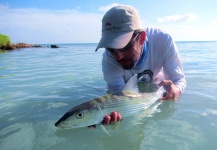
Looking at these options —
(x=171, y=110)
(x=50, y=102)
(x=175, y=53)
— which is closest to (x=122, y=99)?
(x=171, y=110)

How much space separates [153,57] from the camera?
429 centimetres

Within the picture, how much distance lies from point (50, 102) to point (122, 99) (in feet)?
6.98

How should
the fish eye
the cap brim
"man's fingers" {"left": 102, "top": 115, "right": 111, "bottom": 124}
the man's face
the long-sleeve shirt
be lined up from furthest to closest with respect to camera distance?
the long-sleeve shirt < the man's face < the cap brim < "man's fingers" {"left": 102, "top": 115, "right": 111, "bottom": 124} < the fish eye

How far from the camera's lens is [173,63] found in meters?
4.31

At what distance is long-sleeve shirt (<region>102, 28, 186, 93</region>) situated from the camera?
13.6 ft

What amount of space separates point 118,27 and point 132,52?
406 mm

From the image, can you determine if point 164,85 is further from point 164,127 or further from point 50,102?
point 50,102

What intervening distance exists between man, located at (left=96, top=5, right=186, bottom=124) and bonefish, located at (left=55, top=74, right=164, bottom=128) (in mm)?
111

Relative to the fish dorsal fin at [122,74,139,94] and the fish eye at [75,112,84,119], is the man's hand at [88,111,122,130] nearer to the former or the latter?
the fish eye at [75,112,84,119]

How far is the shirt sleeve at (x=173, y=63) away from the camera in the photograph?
4.22 m

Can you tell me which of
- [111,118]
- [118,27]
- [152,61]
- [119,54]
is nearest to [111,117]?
[111,118]

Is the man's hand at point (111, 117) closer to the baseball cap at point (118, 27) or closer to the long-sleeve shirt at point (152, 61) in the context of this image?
the baseball cap at point (118, 27)

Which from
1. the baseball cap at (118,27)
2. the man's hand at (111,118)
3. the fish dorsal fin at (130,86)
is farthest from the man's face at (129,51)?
the man's hand at (111,118)

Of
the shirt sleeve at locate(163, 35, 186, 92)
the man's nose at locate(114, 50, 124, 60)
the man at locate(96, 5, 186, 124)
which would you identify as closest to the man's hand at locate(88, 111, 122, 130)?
the man at locate(96, 5, 186, 124)
